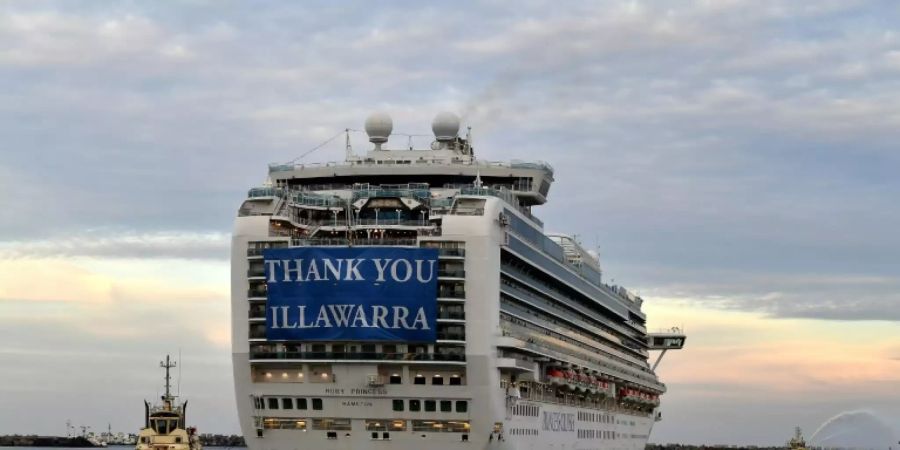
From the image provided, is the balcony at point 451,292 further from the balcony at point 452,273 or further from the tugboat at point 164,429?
the tugboat at point 164,429

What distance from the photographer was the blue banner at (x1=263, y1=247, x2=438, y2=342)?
8212 centimetres

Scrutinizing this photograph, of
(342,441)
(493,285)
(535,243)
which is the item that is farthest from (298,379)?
(535,243)

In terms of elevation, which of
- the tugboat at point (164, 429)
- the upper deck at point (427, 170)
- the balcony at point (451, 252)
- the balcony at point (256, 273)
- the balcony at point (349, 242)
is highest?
the upper deck at point (427, 170)

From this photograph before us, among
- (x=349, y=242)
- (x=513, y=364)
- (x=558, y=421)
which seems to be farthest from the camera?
(x=558, y=421)

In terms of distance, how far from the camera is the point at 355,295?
82.6 meters

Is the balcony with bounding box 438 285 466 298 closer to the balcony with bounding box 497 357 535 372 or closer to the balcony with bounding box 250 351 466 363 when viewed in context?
the balcony with bounding box 250 351 466 363

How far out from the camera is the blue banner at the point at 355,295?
82.1 meters

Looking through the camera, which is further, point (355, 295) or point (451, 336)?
point (451, 336)

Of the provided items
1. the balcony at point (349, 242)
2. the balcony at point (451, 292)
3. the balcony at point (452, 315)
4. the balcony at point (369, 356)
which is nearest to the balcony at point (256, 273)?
the balcony at point (349, 242)

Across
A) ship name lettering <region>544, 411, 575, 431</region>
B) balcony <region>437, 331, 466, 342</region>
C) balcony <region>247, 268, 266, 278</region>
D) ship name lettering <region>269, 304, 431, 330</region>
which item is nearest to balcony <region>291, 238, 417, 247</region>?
balcony <region>247, 268, 266, 278</region>

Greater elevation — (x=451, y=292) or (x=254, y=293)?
(x=254, y=293)

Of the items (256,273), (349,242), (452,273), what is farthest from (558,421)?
(256,273)

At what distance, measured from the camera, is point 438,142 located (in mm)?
99500

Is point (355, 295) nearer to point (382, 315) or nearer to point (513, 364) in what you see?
point (382, 315)
